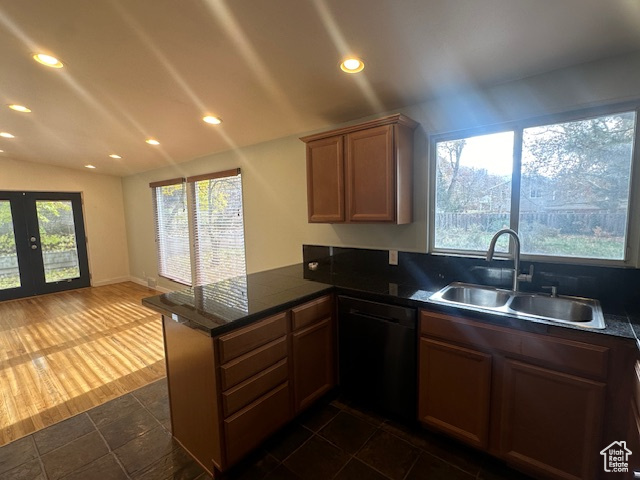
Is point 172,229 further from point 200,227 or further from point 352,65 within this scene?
point 352,65

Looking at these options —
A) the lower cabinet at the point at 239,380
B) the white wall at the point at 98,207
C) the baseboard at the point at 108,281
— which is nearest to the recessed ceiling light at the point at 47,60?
the lower cabinet at the point at 239,380

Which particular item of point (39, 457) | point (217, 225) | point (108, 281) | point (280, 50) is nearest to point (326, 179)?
point (280, 50)

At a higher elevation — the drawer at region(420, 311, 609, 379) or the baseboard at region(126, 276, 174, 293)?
the drawer at region(420, 311, 609, 379)

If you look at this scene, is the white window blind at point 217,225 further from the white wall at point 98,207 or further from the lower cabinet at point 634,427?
the lower cabinet at point 634,427

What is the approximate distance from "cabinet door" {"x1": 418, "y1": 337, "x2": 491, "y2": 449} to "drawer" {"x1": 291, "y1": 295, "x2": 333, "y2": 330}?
0.68m

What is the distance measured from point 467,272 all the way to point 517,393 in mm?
851

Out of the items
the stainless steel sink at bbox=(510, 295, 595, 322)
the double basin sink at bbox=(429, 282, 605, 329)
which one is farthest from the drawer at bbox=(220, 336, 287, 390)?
the stainless steel sink at bbox=(510, 295, 595, 322)

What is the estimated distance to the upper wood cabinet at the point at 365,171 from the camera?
7.18 feet

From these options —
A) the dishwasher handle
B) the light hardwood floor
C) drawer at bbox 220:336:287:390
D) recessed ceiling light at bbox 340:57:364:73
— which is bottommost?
the light hardwood floor

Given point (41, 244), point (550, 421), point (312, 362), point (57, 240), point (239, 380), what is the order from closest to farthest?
point (550, 421) < point (239, 380) < point (312, 362) < point (41, 244) < point (57, 240)

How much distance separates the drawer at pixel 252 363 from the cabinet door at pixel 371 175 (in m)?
1.14

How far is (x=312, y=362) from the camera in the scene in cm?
208

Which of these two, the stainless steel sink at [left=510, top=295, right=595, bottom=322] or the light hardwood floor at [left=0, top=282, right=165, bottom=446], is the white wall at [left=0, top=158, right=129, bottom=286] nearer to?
the light hardwood floor at [left=0, top=282, right=165, bottom=446]

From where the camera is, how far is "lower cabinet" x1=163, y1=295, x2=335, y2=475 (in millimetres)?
1550
